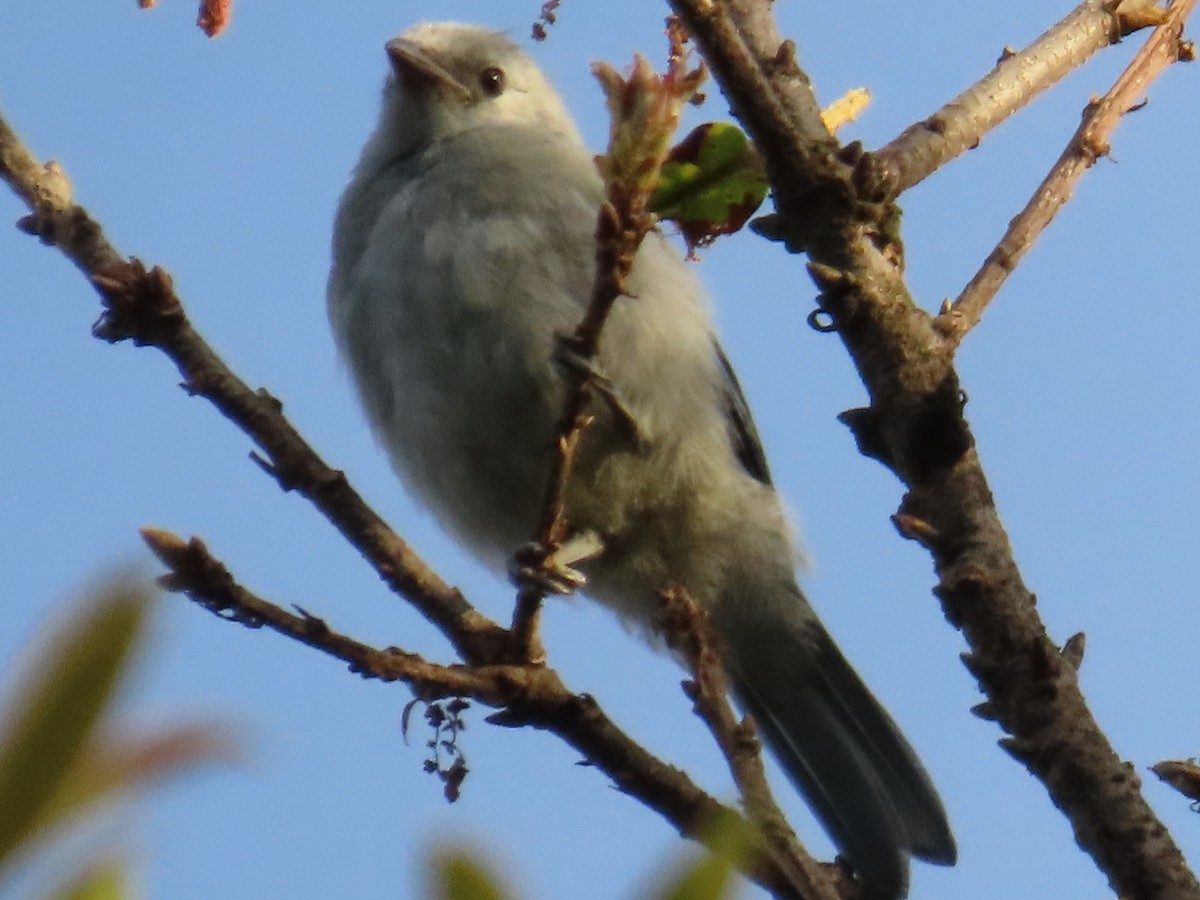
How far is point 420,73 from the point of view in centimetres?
515

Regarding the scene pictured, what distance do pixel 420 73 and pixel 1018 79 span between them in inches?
99.2

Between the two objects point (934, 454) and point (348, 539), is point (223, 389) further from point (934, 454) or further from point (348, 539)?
point (934, 454)

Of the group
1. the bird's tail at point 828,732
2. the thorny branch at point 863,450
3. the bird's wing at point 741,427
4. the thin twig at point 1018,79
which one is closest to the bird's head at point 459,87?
the bird's wing at point 741,427

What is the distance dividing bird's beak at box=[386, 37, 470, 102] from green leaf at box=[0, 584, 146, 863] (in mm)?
4675

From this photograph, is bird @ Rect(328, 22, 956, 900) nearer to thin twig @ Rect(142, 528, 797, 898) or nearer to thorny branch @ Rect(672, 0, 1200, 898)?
thorny branch @ Rect(672, 0, 1200, 898)

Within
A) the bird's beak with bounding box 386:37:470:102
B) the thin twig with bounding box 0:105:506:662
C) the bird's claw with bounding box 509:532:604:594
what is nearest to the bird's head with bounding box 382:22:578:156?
the bird's beak with bounding box 386:37:470:102

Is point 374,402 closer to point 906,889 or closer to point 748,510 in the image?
point 748,510

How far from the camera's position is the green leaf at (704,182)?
2.40 metres

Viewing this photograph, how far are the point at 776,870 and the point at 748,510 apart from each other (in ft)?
8.97

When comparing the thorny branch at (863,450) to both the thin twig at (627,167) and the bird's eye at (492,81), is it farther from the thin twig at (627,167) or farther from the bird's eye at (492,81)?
the bird's eye at (492,81)

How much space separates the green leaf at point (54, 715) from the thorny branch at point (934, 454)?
5.65 feet

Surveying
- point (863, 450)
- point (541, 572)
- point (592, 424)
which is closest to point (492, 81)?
point (592, 424)

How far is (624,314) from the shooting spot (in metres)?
3.96

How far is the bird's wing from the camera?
453 centimetres
